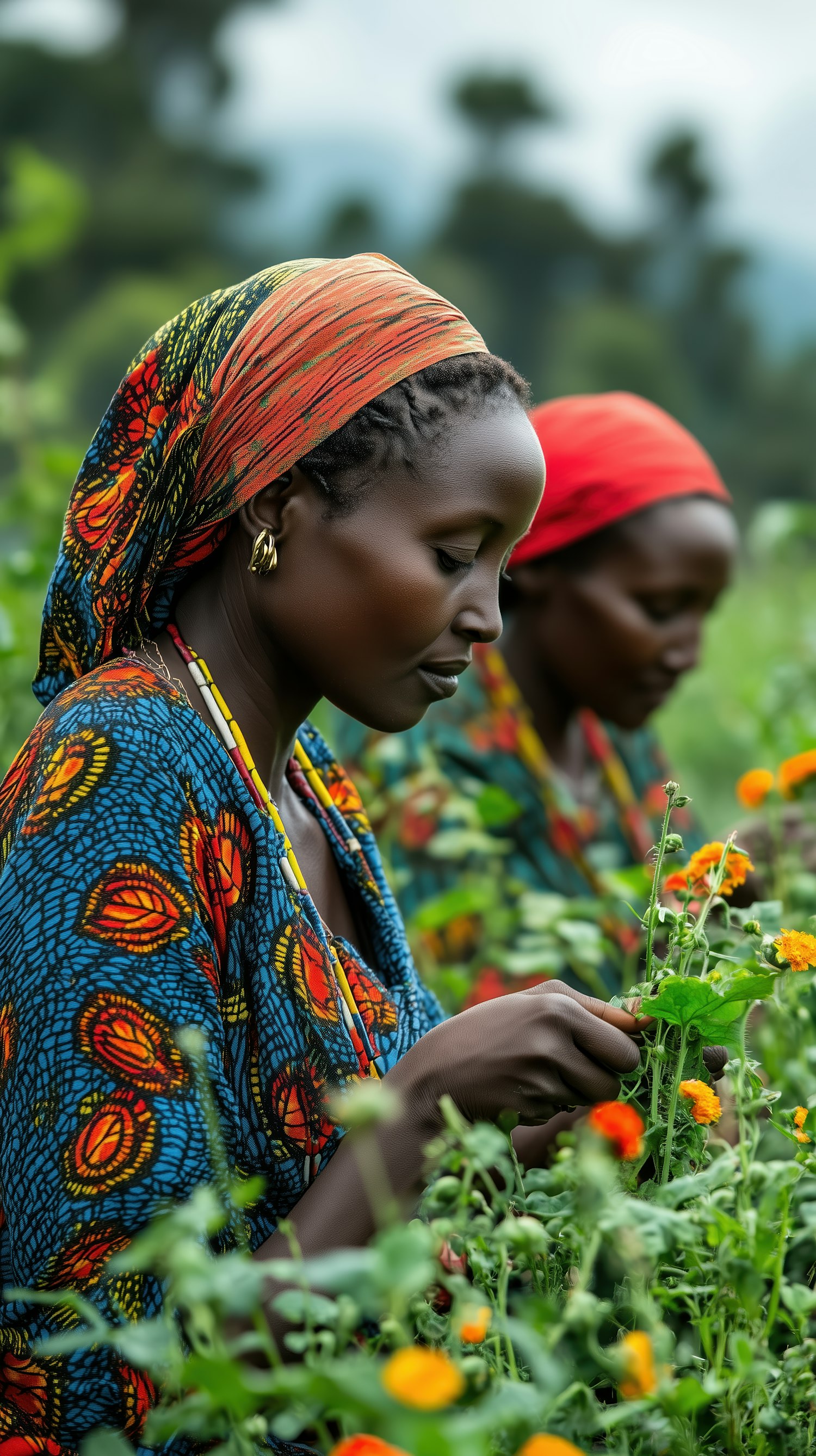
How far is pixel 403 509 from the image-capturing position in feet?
4.47

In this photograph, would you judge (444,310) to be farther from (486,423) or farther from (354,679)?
(354,679)

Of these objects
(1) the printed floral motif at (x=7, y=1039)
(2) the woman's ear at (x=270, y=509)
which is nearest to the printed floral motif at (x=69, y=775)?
(1) the printed floral motif at (x=7, y=1039)

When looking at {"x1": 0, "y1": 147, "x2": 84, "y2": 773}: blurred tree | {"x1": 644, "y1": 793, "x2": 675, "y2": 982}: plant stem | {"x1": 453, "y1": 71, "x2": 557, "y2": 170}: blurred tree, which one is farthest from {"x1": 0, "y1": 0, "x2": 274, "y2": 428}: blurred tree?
{"x1": 644, "y1": 793, "x2": 675, "y2": 982}: plant stem

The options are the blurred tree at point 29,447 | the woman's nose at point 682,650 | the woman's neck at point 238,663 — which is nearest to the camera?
the woman's neck at point 238,663

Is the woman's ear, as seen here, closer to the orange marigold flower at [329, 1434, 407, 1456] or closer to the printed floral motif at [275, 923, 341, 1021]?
the printed floral motif at [275, 923, 341, 1021]

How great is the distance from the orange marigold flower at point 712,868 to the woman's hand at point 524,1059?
0.46 ft

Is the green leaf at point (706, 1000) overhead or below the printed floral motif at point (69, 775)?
below

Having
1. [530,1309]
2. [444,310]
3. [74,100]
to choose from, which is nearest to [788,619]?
[444,310]

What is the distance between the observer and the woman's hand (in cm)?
114

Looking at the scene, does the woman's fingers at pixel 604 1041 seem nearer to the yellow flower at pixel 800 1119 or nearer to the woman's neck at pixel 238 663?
the yellow flower at pixel 800 1119

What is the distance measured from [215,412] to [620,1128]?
83 centimetres

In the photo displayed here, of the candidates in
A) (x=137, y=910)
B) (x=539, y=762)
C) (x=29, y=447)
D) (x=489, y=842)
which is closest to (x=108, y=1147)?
(x=137, y=910)

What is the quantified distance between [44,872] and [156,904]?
10 cm

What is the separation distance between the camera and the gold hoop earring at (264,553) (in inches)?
54.7
